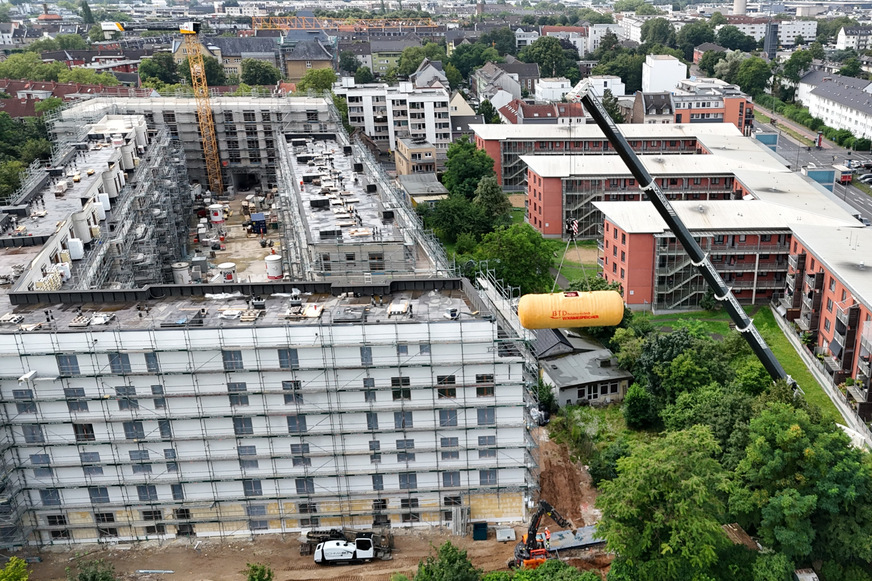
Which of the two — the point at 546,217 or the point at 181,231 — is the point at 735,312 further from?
the point at 181,231

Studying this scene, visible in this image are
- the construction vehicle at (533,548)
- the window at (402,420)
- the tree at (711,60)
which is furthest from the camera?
the tree at (711,60)

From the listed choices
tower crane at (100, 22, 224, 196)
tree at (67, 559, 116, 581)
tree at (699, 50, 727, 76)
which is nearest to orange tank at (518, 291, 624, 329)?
tree at (67, 559, 116, 581)

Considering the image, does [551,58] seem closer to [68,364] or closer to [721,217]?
[721,217]

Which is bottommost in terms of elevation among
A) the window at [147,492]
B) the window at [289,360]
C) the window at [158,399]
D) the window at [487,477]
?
the window at [487,477]

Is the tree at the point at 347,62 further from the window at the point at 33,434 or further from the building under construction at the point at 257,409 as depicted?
the window at the point at 33,434

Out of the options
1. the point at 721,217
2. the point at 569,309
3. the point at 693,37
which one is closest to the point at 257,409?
the point at 569,309

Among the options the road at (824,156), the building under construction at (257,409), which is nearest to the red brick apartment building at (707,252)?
the building under construction at (257,409)
